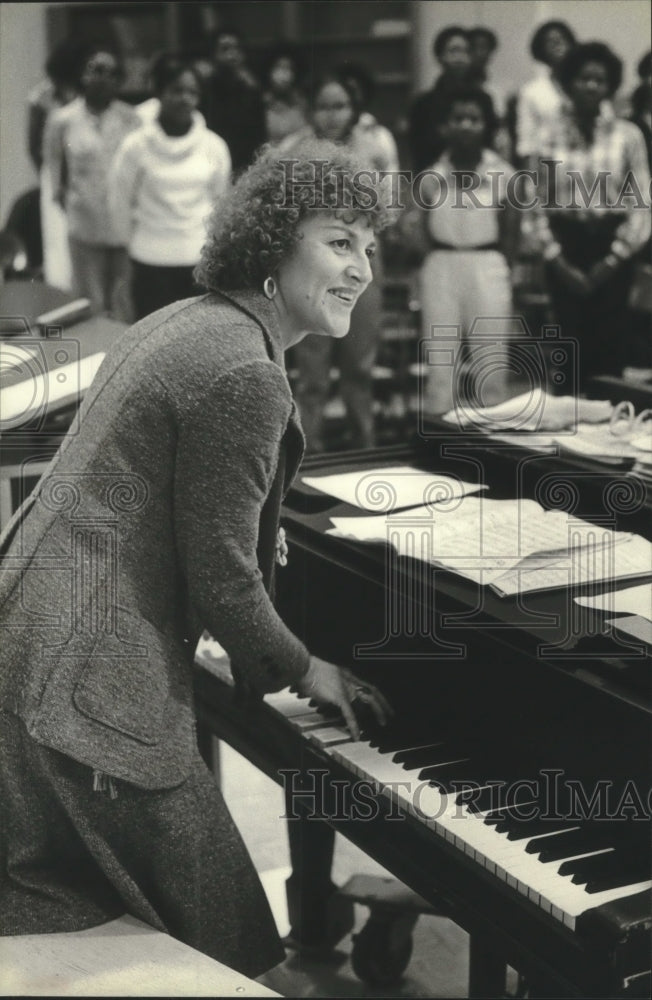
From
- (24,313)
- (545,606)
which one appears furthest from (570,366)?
(545,606)

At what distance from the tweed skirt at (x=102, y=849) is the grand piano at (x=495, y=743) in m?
0.25

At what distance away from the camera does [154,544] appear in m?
1.73

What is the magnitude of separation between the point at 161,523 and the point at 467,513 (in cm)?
63

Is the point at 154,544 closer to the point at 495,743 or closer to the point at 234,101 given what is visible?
the point at 495,743

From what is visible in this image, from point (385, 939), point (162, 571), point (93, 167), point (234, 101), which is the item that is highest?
point (234, 101)

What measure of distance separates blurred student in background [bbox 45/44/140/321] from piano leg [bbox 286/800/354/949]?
90.9 inches

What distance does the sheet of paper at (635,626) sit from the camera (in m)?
1.68

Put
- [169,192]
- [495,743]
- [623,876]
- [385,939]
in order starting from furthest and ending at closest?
[169,192]
[385,939]
[495,743]
[623,876]

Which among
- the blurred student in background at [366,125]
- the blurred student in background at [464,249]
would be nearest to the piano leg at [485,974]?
the blurred student in background at [464,249]

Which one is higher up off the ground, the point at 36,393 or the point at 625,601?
the point at 36,393

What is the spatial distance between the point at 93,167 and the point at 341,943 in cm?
337

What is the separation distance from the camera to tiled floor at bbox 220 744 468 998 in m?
2.65

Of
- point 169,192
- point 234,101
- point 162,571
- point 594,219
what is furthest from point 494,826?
point 594,219

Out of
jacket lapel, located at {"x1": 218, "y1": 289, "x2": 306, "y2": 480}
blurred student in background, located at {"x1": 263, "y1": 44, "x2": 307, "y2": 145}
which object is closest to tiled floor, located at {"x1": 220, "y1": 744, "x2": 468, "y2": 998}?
jacket lapel, located at {"x1": 218, "y1": 289, "x2": 306, "y2": 480}
